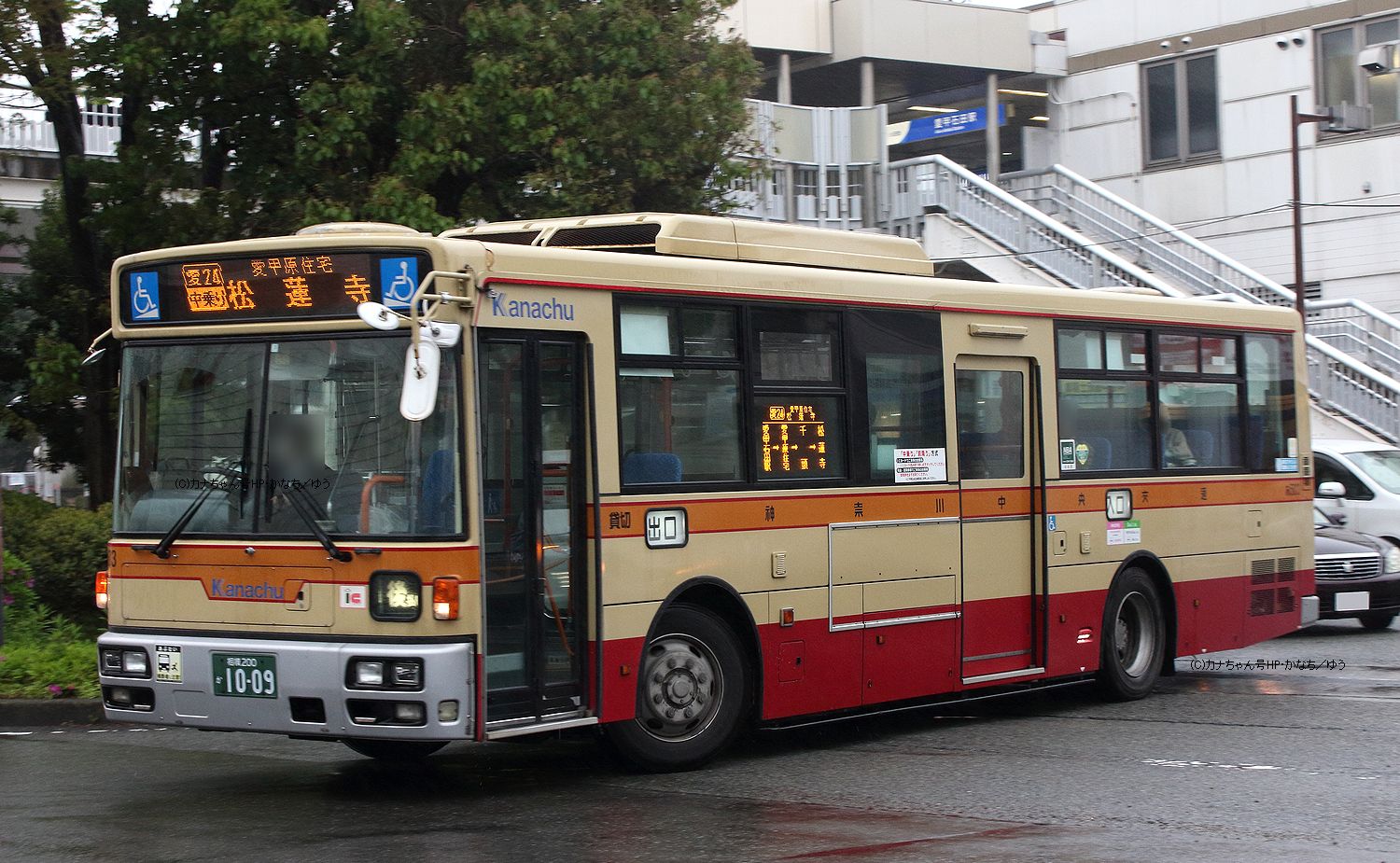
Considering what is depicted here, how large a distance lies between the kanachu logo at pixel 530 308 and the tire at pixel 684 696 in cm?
182

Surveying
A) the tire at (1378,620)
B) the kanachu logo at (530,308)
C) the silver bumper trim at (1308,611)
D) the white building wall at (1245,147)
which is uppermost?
the white building wall at (1245,147)

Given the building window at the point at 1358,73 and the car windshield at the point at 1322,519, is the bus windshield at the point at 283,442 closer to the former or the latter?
the car windshield at the point at 1322,519

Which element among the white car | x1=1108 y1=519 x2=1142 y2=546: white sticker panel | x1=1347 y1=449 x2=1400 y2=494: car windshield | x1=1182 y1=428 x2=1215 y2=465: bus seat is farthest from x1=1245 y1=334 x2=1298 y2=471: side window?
x1=1347 y1=449 x2=1400 y2=494: car windshield

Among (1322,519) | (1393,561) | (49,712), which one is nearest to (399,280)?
(49,712)

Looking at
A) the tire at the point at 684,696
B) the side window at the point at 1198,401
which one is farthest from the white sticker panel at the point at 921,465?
the side window at the point at 1198,401

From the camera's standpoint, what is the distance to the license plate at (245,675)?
847cm

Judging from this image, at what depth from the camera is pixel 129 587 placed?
902cm

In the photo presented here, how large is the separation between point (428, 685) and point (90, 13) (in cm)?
1046

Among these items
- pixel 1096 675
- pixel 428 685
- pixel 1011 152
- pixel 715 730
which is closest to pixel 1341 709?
pixel 1096 675

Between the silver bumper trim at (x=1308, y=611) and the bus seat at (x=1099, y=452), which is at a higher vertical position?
the bus seat at (x=1099, y=452)

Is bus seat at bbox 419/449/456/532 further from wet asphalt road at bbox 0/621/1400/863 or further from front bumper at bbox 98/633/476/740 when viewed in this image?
wet asphalt road at bbox 0/621/1400/863

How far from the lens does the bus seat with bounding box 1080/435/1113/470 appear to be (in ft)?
41.3

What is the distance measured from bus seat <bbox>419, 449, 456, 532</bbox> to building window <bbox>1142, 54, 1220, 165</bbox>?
28.8 meters

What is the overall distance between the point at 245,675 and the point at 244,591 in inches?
17.1
